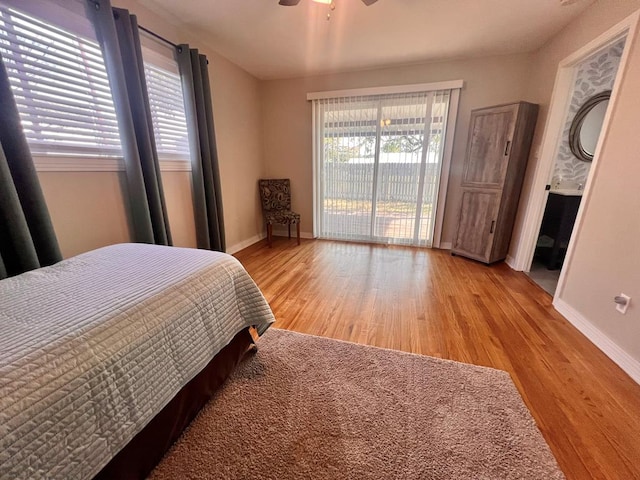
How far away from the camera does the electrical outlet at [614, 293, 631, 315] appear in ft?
5.02

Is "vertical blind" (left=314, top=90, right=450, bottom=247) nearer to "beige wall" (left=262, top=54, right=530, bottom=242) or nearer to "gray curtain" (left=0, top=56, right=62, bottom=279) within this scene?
"beige wall" (left=262, top=54, right=530, bottom=242)

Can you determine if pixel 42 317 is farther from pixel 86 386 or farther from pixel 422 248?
pixel 422 248

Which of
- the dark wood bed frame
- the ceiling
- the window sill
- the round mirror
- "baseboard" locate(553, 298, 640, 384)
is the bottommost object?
"baseboard" locate(553, 298, 640, 384)

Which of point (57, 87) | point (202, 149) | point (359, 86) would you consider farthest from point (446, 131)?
point (57, 87)

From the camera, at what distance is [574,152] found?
9.35 feet

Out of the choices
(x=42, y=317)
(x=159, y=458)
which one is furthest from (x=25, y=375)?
(x=159, y=458)

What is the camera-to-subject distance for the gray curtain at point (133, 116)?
177 centimetres

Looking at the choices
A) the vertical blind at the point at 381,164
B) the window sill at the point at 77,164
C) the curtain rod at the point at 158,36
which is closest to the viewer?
the window sill at the point at 77,164

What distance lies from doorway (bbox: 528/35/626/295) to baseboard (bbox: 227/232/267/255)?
11.8ft

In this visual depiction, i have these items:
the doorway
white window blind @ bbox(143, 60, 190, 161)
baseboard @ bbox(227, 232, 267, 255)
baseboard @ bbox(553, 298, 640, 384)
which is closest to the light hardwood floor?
baseboard @ bbox(553, 298, 640, 384)

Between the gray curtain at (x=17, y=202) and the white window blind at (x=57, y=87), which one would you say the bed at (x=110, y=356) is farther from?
the white window blind at (x=57, y=87)

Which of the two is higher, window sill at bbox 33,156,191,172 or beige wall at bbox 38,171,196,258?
window sill at bbox 33,156,191,172

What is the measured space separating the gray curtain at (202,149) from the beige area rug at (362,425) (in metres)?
1.79

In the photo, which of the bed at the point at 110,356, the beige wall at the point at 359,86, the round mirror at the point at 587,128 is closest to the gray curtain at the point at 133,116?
the bed at the point at 110,356
